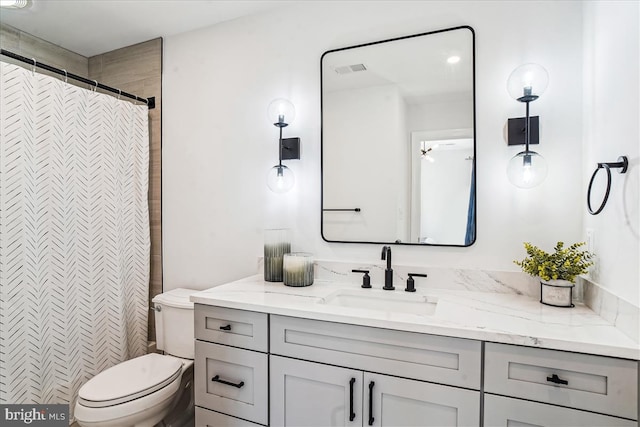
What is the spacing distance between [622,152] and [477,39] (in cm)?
83

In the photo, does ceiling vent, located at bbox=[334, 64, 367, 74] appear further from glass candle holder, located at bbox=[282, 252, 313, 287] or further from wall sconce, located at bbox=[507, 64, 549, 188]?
glass candle holder, located at bbox=[282, 252, 313, 287]

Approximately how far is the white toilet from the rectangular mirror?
102 centimetres

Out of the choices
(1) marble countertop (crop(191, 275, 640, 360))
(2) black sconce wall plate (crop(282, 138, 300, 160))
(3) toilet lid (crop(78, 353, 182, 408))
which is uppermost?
(2) black sconce wall plate (crop(282, 138, 300, 160))

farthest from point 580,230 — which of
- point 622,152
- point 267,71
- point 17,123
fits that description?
point 17,123

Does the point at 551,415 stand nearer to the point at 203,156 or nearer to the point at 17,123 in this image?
the point at 203,156

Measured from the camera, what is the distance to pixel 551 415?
107 cm

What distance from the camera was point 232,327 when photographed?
1534mm

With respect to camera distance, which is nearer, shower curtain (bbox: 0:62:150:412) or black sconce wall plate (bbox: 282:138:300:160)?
shower curtain (bbox: 0:62:150:412)

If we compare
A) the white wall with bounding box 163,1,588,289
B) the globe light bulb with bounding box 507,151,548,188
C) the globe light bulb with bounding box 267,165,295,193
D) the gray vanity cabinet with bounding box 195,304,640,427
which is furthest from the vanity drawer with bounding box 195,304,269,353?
the globe light bulb with bounding box 507,151,548,188

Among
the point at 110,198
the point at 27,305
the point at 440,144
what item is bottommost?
the point at 27,305

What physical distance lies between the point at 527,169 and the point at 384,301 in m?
0.85

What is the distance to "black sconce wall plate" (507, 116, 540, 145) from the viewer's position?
1.56 metres

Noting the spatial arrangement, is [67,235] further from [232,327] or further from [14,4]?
[14,4]

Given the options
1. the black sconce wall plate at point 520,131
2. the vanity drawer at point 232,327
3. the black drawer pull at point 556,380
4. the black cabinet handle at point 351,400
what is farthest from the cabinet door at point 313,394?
the black sconce wall plate at point 520,131
